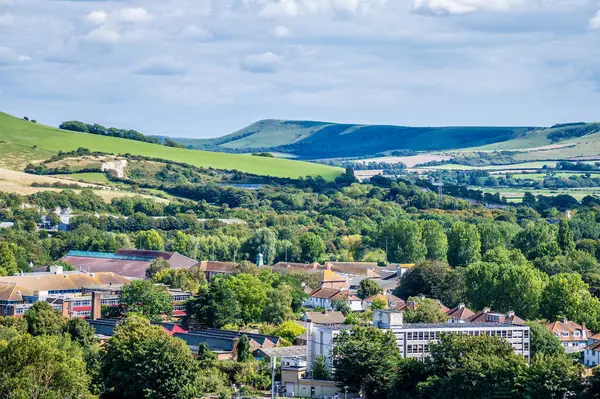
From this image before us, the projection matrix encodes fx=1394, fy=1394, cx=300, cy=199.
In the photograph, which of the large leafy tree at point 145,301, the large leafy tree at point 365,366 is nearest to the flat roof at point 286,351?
the large leafy tree at point 365,366

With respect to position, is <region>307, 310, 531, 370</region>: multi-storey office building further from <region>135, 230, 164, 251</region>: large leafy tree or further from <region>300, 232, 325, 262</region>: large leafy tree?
<region>135, 230, 164, 251</region>: large leafy tree

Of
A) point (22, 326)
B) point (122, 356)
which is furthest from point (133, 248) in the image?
point (122, 356)

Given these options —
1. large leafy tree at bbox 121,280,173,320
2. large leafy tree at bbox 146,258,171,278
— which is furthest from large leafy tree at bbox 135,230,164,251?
large leafy tree at bbox 121,280,173,320

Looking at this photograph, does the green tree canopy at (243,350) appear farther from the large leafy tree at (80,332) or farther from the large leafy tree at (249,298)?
the large leafy tree at (249,298)

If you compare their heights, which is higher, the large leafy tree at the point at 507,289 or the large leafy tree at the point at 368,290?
the large leafy tree at the point at 507,289

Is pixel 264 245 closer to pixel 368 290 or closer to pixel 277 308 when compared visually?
pixel 368 290

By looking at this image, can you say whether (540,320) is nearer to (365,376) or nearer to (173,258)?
(365,376)

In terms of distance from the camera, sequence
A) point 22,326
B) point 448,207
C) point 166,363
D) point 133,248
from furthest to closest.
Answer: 1. point 448,207
2. point 133,248
3. point 22,326
4. point 166,363
